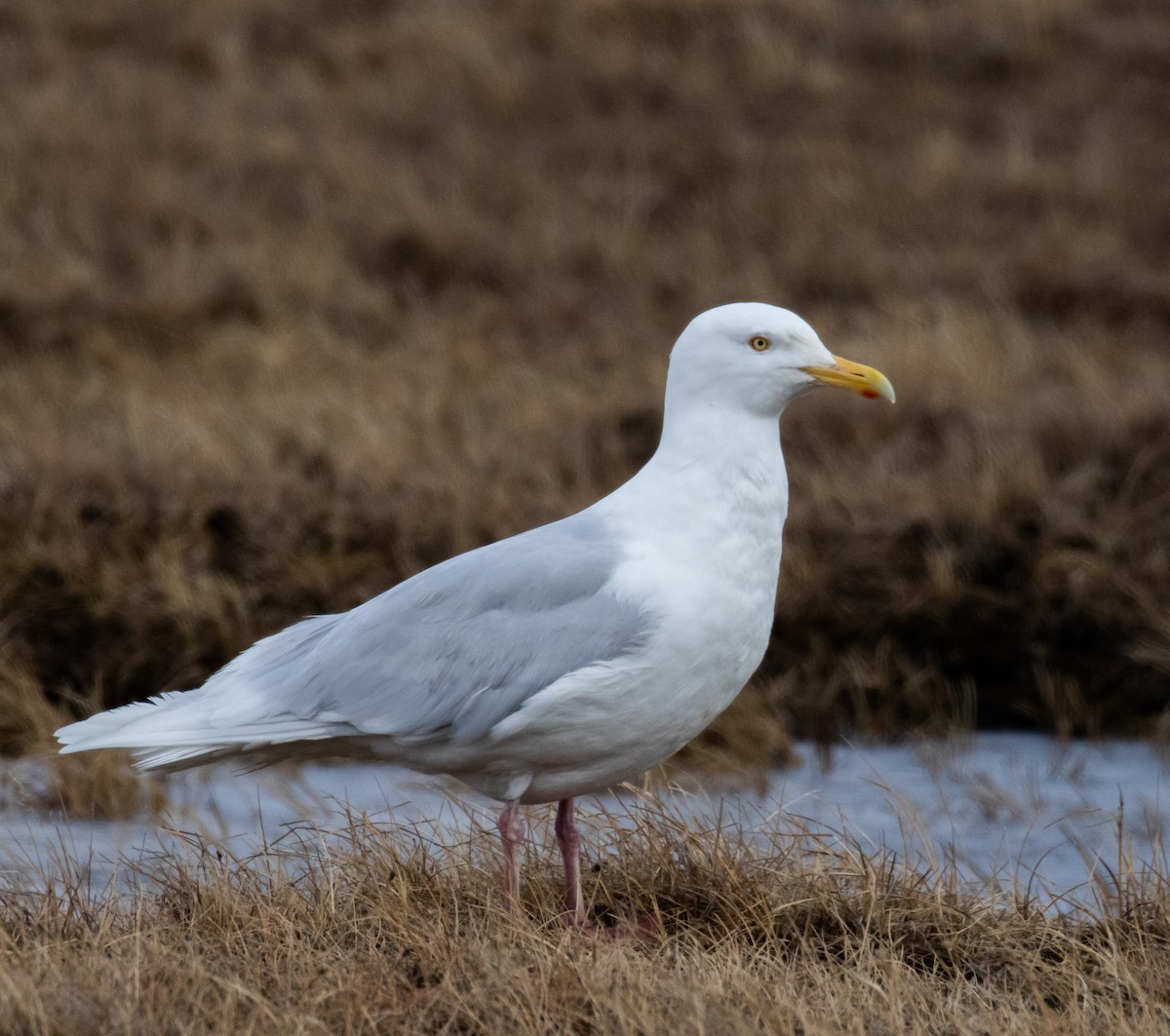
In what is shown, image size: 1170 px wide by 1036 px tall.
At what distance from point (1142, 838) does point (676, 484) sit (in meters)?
2.52

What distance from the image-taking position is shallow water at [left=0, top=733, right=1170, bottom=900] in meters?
5.74

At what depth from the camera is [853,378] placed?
169 inches

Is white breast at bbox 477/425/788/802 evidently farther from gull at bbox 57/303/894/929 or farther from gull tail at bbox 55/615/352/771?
gull tail at bbox 55/615/352/771

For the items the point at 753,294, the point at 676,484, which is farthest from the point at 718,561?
the point at 753,294

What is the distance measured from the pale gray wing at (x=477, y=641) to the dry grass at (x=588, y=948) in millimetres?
330

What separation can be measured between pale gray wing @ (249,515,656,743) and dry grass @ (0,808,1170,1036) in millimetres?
330

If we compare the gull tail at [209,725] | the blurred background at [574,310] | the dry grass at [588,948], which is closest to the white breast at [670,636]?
the dry grass at [588,948]

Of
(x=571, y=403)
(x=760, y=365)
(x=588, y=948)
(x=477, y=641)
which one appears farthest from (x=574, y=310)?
(x=588, y=948)

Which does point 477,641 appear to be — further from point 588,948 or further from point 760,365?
point 760,365

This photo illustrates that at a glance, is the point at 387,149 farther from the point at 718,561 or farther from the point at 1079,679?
the point at 718,561

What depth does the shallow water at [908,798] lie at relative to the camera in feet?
18.8

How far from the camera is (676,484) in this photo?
4230 millimetres

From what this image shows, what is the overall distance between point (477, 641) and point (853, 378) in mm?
1056

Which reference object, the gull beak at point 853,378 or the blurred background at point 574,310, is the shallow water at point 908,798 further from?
the gull beak at point 853,378
